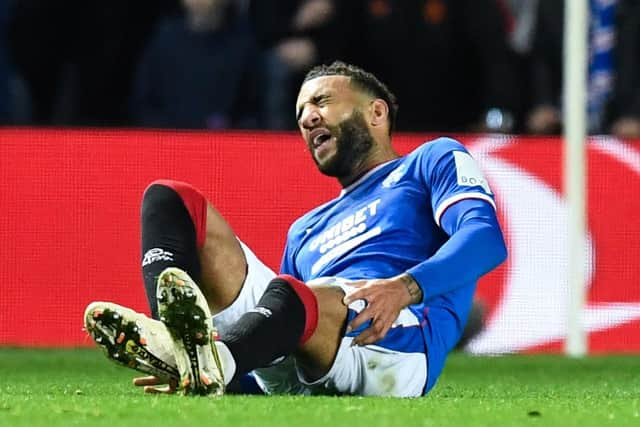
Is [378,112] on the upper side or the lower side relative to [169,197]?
upper

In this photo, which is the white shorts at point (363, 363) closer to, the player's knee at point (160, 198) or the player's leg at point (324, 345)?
the player's leg at point (324, 345)

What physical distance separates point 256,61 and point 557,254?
2.12 metres

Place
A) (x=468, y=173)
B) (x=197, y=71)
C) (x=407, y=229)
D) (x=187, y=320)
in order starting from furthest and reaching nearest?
(x=197, y=71) → (x=407, y=229) → (x=468, y=173) → (x=187, y=320)

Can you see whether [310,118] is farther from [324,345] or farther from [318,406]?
[318,406]

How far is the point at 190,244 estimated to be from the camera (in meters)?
5.11

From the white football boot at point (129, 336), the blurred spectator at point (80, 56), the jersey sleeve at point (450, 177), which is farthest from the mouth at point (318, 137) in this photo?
the blurred spectator at point (80, 56)

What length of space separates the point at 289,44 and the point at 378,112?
4241 millimetres

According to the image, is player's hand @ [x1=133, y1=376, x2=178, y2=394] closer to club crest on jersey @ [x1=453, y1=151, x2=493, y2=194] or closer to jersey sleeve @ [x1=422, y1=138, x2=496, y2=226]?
jersey sleeve @ [x1=422, y1=138, x2=496, y2=226]

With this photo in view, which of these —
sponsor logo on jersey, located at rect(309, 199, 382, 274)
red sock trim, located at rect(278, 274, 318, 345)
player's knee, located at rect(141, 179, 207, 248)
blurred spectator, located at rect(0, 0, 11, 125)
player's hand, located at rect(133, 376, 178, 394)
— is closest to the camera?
red sock trim, located at rect(278, 274, 318, 345)

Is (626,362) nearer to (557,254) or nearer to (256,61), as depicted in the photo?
(557,254)

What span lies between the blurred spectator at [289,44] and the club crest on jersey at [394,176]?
4.24 meters

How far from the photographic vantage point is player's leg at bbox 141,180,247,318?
5066mm

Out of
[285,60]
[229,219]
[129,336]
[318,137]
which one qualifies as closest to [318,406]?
[129,336]

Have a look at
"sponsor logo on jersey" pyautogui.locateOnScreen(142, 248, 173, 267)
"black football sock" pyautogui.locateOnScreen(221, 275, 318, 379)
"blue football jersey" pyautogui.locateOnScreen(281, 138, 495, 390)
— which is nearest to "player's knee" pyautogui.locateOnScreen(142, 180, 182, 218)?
"sponsor logo on jersey" pyautogui.locateOnScreen(142, 248, 173, 267)
